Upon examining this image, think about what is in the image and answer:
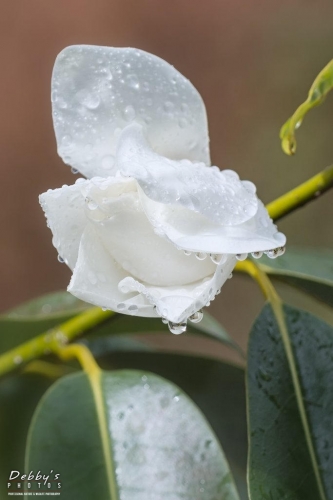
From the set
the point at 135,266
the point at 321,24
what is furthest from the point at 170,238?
the point at 321,24

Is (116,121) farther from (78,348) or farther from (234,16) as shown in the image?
(234,16)

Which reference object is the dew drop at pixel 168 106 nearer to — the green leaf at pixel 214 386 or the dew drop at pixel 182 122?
the dew drop at pixel 182 122

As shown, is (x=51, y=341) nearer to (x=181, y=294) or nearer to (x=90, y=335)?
(x=90, y=335)

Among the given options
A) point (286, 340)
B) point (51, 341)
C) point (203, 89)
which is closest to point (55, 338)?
point (51, 341)

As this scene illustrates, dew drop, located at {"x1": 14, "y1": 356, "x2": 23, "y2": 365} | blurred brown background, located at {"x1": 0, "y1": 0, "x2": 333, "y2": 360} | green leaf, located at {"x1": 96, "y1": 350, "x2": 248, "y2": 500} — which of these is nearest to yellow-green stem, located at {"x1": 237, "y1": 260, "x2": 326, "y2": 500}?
green leaf, located at {"x1": 96, "y1": 350, "x2": 248, "y2": 500}

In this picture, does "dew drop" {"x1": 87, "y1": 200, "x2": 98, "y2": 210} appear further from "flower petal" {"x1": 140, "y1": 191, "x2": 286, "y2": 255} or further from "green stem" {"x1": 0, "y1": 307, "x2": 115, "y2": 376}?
"green stem" {"x1": 0, "y1": 307, "x2": 115, "y2": 376}
